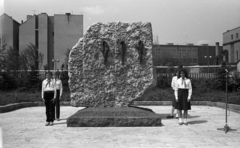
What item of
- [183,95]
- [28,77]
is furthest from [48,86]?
[28,77]

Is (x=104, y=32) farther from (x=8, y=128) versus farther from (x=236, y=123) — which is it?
(x=236, y=123)

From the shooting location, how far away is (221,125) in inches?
299

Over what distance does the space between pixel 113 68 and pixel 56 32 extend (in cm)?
3727

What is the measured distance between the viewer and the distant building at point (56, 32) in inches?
1682

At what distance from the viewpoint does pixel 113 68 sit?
332 inches

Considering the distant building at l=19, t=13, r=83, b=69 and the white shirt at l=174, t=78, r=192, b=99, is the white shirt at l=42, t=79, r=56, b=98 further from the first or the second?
→ the distant building at l=19, t=13, r=83, b=69

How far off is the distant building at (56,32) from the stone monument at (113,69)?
35007 millimetres

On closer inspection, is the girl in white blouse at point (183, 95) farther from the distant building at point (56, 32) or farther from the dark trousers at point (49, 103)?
the distant building at point (56, 32)

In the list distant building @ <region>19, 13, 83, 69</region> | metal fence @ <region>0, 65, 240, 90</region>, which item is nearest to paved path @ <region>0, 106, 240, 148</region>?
metal fence @ <region>0, 65, 240, 90</region>

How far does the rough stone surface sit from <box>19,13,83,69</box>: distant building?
35.0m

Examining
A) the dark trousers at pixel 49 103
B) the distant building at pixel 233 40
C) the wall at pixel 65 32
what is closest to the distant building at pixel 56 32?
the wall at pixel 65 32

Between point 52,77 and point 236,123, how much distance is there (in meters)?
6.06

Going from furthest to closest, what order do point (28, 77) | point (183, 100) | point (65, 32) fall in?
point (65, 32)
point (28, 77)
point (183, 100)

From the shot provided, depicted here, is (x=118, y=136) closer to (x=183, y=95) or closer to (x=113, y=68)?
(x=183, y=95)
